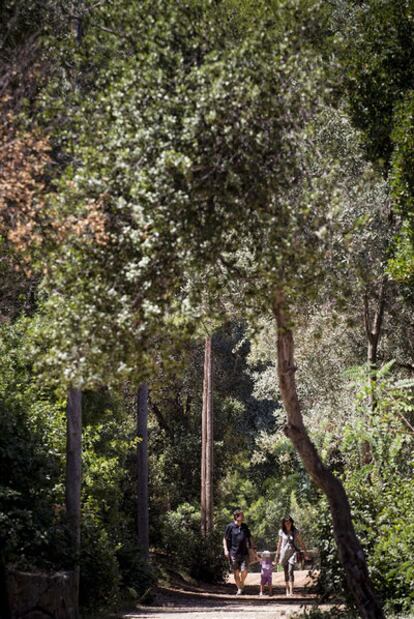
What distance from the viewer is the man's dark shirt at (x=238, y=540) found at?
2036 centimetres

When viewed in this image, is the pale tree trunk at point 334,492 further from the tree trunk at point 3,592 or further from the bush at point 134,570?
the bush at point 134,570

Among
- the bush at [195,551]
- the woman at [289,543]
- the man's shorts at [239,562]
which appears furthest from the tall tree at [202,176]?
the bush at [195,551]

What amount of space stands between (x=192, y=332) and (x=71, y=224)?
158 cm

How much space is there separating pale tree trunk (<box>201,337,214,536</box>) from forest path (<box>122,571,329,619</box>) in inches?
84.3

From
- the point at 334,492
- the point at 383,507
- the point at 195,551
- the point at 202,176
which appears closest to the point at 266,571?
the point at 195,551

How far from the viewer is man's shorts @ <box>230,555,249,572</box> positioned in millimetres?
20722

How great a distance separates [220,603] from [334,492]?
11358mm

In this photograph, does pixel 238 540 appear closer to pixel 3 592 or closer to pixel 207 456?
pixel 3 592

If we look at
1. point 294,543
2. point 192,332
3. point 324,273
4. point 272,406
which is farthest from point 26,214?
point 272,406

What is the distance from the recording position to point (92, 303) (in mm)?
10461

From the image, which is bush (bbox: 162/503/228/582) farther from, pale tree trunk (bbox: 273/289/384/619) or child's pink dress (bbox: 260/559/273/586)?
pale tree trunk (bbox: 273/289/384/619)

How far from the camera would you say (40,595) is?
13.3 meters

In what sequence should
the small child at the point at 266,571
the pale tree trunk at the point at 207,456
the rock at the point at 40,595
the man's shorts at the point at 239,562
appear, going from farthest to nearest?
the pale tree trunk at the point at 207,456
the small child at the point at 266,571
the man's shorts at the point at 239,562
the rock at the point at 40,595

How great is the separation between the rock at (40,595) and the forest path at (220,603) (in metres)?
2.95
